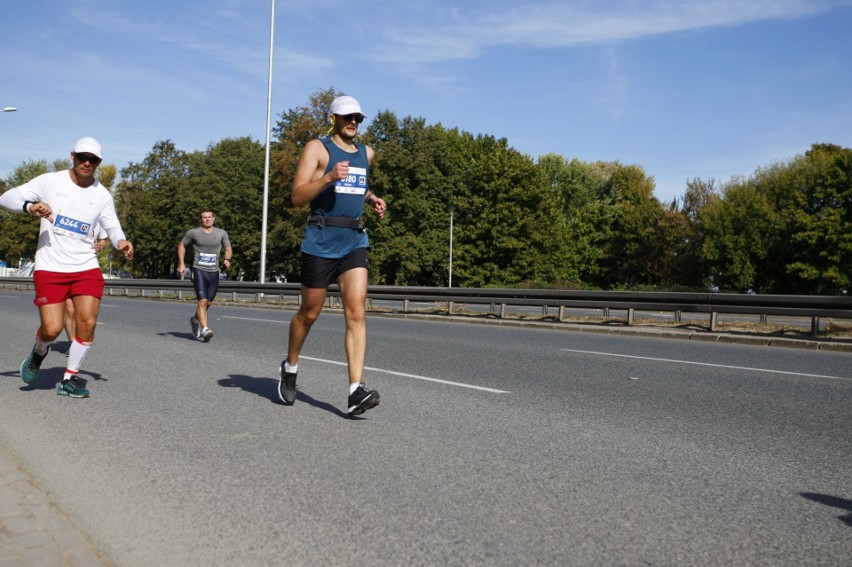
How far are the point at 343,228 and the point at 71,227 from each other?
239cm

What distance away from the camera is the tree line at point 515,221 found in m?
55.2

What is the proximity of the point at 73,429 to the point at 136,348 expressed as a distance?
5.55 metres

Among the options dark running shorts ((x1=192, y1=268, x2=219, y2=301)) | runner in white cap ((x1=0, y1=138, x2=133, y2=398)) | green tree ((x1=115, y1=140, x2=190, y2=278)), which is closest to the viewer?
runner in white cap ((x1=0, y1=138, x2=133, y2=398))

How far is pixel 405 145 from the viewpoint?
6138 centimetres

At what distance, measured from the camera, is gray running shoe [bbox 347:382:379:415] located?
5.65 m

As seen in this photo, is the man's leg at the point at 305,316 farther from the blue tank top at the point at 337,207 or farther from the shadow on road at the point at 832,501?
the shadow on road at the point at 832,501

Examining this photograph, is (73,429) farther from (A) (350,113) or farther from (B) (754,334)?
(B) (754,334)

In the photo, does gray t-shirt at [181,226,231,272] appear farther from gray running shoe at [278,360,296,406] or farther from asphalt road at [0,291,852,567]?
gray running shoe at [278,360,296,406]

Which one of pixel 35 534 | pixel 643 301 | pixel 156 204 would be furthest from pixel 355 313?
pixel 156 204

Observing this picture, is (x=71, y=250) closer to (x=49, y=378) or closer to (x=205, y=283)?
(x=49, y=378)

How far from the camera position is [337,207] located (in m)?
5.82

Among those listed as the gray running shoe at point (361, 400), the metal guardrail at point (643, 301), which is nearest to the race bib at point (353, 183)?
the gray running shoe at point (361, 400)

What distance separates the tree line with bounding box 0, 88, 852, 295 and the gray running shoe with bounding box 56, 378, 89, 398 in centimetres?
4243

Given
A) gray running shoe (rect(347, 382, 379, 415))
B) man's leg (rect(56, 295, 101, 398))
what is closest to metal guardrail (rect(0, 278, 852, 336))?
gray running shoe (rect(347, 382, 379, 415))
